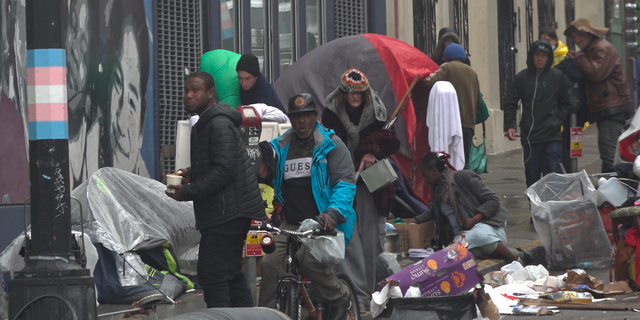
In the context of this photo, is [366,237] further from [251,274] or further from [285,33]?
[285,33]

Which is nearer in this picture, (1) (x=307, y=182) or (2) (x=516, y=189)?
(1) (x=307, y=182)

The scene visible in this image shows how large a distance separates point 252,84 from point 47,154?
4281 mm

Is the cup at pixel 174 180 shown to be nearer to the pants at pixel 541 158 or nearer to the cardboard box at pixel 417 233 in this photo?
the cardboard box at pixel 417 233

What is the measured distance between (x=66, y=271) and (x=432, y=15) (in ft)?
42.6

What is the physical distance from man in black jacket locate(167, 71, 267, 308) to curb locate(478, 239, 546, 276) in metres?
3.28

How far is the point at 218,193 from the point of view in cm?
647

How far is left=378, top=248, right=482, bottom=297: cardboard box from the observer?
668 cm

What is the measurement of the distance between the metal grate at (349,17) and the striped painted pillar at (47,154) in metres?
8.63

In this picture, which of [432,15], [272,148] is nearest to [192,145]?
[272,148]

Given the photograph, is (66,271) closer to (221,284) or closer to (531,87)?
(221,284)

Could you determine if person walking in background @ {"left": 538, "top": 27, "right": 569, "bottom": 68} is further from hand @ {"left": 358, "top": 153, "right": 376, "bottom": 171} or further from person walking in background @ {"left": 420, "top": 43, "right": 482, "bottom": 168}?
hand @ {"left": 358, "top": 153, "right": 376, "bottom": 171}

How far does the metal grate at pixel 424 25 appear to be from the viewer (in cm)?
1666

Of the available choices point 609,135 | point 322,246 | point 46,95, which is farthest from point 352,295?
point 609,135

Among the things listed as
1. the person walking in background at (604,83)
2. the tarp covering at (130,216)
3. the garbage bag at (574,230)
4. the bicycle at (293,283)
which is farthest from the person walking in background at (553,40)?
the bicycle at (293,283)
